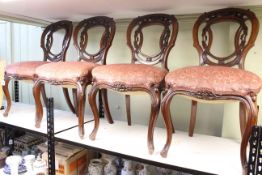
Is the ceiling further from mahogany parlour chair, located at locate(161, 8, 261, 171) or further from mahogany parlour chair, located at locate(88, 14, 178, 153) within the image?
mahogany parlour chair, located at locate(161, 8, 261, 171)

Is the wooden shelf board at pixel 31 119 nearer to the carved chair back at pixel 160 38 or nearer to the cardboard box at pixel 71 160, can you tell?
the cardboard box at pixel 71 160

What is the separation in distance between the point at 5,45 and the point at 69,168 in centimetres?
179

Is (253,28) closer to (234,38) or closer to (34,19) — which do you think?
(234,38)

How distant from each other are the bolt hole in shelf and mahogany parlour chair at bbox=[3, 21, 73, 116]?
296mm

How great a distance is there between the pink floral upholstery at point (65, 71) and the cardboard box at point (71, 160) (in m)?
0.51

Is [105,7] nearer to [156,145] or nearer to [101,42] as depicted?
[101,42]

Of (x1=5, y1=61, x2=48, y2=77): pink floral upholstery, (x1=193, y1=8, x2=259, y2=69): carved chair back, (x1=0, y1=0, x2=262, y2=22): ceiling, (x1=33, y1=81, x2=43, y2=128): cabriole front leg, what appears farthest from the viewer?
(x1=5, y1=61, x2=48, y2=77): pink floral upholstery

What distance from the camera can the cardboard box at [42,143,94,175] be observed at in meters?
1.52

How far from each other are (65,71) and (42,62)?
524 mm

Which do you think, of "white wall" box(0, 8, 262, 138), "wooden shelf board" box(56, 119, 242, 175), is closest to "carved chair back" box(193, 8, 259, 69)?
"white wall" box(0, 8, 262, 138)

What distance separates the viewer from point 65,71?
4.46ft

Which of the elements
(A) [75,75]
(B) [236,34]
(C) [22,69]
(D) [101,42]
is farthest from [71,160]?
(B) [236,34]

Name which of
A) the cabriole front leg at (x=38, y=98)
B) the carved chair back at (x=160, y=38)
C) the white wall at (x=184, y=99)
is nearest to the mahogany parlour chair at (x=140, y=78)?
the carved chair back at (x=160, y=38)

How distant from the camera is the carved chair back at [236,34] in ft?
4.14
